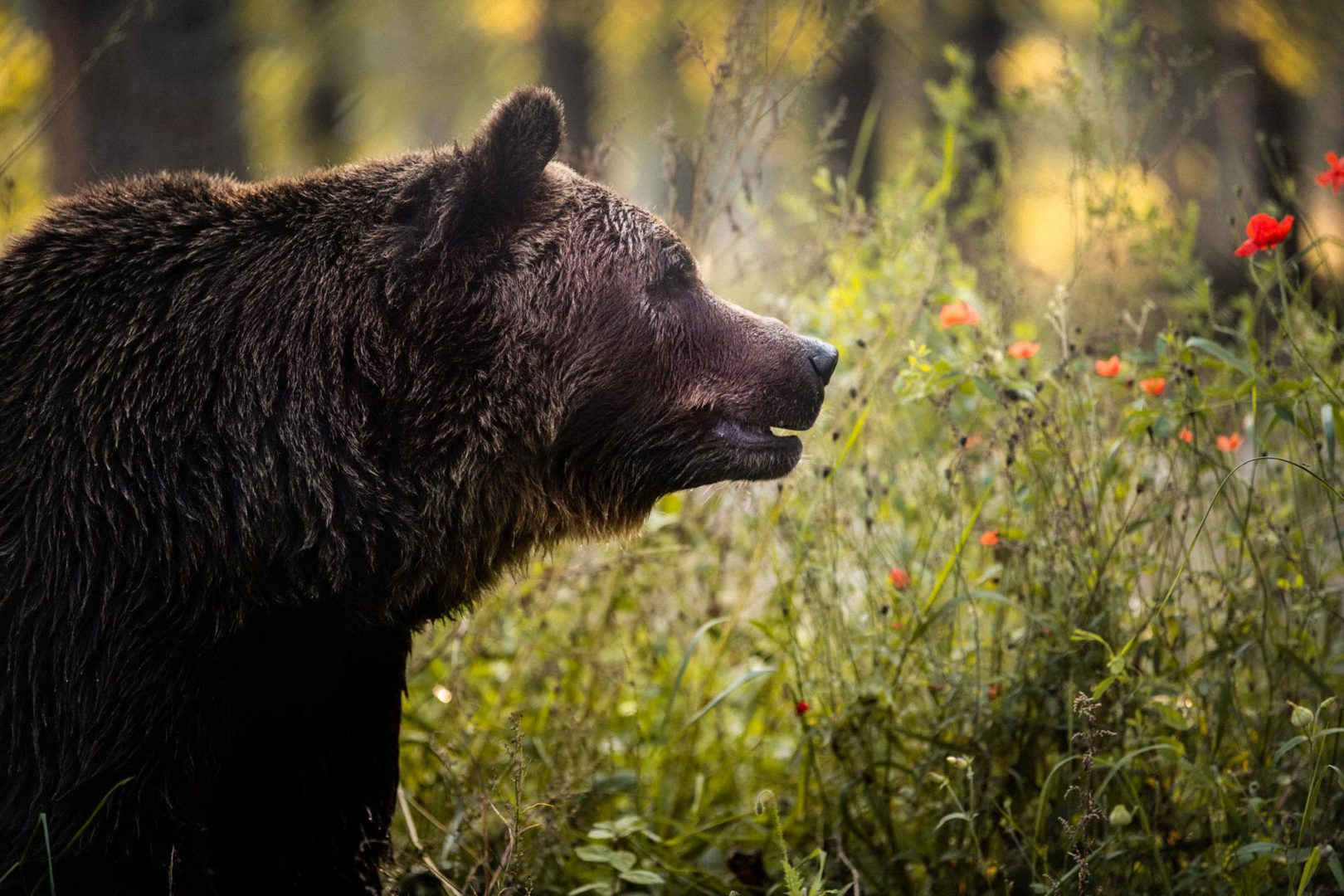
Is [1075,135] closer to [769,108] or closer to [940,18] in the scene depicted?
[769,108]

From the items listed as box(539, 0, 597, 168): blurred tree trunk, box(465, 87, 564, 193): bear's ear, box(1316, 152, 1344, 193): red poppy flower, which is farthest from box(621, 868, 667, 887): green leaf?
box(539, 0, 597, 168): blurred tree trunk

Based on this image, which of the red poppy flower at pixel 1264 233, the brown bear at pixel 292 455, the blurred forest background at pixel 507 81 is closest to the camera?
the brown bear at pixel 292 455

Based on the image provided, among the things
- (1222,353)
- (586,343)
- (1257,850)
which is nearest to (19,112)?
(586,343)

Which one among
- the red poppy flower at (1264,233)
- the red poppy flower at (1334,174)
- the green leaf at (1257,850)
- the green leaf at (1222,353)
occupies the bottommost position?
the green leaf at (1257,850)

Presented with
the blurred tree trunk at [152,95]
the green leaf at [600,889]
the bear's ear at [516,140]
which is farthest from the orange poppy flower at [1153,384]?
the blurred tree trunk at [152,95]

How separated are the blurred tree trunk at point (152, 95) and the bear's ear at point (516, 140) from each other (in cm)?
356

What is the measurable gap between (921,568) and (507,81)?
526 centimetres

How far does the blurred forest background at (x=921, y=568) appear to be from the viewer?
9.26 feet

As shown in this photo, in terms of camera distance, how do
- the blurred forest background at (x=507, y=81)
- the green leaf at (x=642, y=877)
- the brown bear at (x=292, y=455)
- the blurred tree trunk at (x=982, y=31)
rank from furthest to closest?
1. the blurred tree trunk at (x=982, y=31)
2. the blurred forest background at (x=507, y=81)
3. the green leaf at (x=642, y=877)
4. the brown bear at (x=292, y=455)

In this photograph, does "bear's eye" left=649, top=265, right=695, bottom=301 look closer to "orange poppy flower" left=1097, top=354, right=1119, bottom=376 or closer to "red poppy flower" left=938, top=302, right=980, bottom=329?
"red poppy flower" left=938, top=302, right=980, bottom=329

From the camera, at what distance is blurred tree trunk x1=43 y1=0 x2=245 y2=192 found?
542 centimetres

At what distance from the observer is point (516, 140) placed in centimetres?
267

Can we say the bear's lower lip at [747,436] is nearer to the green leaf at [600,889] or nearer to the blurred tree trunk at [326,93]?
the green leaf at [600,889]

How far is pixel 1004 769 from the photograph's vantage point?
294 centimetres
